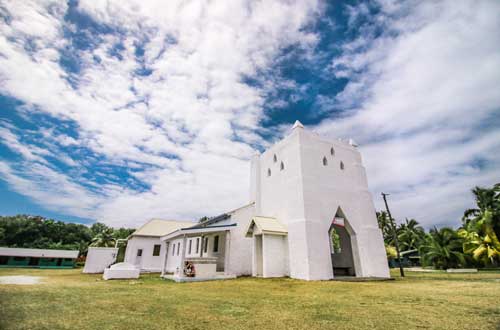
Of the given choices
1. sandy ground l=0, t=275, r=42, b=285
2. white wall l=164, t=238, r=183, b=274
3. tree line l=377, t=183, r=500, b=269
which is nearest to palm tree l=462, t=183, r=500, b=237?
tree line l=377, t=183, r=500, b=269

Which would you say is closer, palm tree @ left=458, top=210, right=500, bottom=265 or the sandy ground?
the sandy ground

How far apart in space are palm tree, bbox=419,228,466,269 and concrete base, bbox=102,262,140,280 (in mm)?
32867

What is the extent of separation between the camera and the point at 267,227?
1658cm

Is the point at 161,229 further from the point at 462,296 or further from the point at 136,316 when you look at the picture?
the point at 462,296

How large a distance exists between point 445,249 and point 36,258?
5449 cm

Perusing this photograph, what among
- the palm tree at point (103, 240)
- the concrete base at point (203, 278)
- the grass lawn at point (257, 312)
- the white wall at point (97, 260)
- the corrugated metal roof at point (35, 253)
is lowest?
the grass lawn at point (257, 312)

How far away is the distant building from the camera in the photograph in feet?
113

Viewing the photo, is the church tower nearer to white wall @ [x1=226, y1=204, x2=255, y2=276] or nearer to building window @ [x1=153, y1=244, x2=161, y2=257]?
white wall @ [x1=226, y1=204, x2=255, y2=276]

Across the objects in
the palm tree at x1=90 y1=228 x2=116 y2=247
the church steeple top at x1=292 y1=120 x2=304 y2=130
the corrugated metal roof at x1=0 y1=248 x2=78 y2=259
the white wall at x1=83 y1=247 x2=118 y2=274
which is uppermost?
the church steeple top at x1=292 y1=120 x2=304 y2=130

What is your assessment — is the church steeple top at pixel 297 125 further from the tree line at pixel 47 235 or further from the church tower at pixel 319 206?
the tree line at pixel 47 235

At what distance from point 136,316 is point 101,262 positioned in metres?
24.1

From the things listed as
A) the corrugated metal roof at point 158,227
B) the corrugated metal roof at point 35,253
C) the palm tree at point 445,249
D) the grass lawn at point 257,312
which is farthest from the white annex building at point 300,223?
the corrugated metal roof at point 35,253

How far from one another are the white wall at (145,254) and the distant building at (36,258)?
17252 mm

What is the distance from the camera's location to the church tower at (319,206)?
→ 15.7m
